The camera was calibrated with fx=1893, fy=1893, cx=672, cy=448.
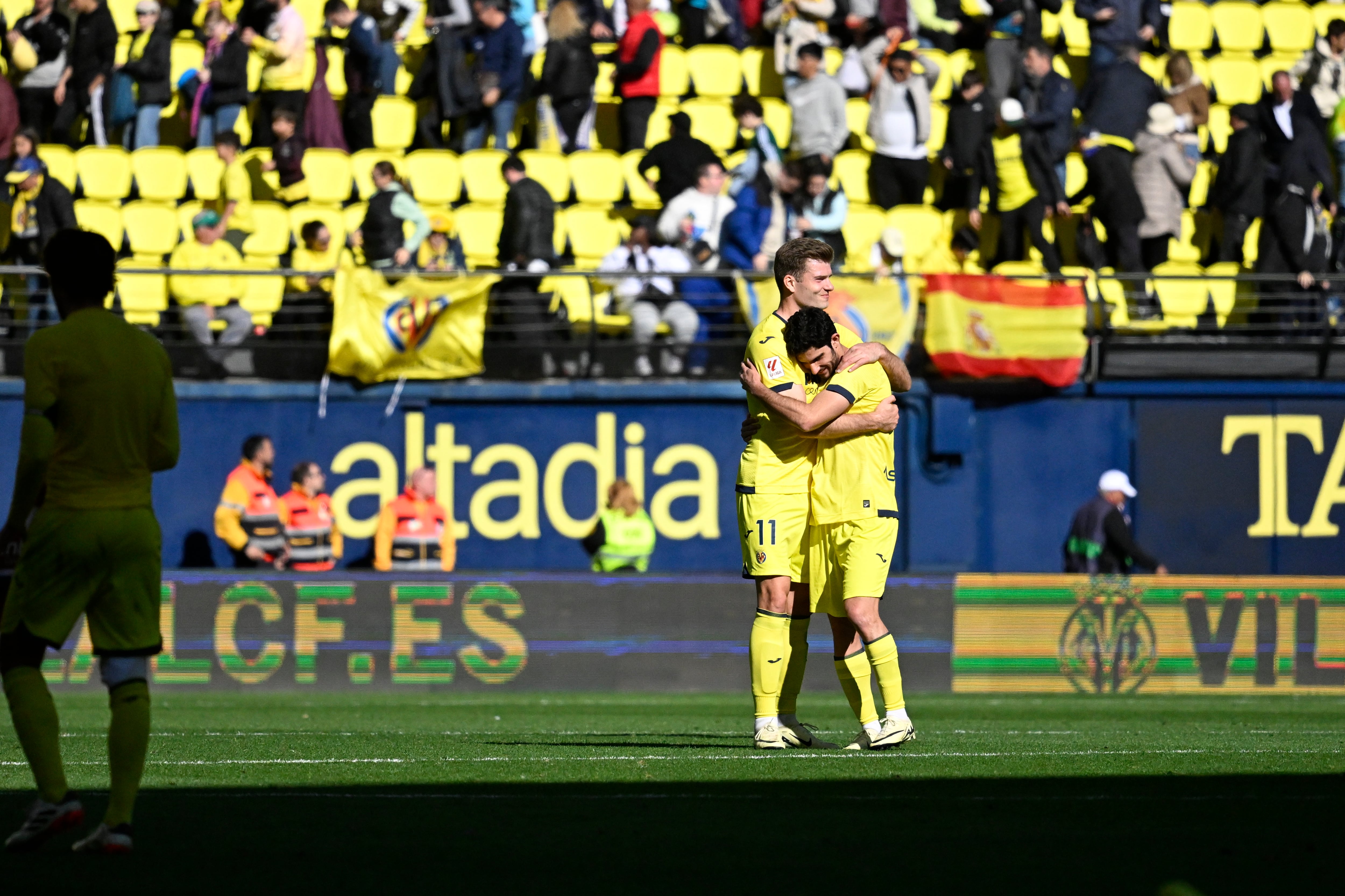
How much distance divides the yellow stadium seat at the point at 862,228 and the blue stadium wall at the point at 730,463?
1.98 metres

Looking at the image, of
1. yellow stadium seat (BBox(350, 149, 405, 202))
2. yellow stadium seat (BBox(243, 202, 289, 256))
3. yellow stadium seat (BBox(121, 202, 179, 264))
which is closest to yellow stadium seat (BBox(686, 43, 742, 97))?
yellow stadium seat (BBox(350, 149, 405, 202))

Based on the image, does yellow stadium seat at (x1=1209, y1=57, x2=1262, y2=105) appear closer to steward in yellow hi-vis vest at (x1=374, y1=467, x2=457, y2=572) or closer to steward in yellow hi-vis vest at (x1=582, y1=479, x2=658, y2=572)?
steward in yellow hi-vis vest at (x1=582, y1=479, x2=658, y2=572)

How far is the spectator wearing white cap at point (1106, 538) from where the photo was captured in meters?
17.2

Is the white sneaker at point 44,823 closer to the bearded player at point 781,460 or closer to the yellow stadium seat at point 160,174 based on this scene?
the bearded player at point 781,460

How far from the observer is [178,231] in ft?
63.3

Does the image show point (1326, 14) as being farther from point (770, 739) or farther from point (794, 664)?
point (770, 739)

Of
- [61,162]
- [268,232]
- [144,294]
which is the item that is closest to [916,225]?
[268,232]

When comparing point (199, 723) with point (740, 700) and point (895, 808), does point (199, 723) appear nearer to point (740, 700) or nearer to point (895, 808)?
point (740, 700)

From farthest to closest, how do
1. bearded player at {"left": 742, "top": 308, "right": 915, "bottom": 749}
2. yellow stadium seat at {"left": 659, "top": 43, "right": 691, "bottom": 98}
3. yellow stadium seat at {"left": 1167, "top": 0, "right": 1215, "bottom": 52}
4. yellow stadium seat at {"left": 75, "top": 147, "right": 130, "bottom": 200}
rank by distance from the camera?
yellow stadium seat at {"left": 1167, "top": 0, "right": 1215, "bottom": 52}
yellow stadium seat at {"left": 659, "top": 43, "right": 691, "bottom": 98}
yellow stadium seat at {"left": 75, "top": 147, "right": 130, "bottom": 200}
bearded player at {"left": 742, "top": 308, "right": 915, "bottom": 749}

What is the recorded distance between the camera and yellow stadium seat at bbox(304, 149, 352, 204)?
19.5 m

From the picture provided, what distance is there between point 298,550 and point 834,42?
27.9 feet

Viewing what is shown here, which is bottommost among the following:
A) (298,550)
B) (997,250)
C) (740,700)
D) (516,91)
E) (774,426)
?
(740,700)

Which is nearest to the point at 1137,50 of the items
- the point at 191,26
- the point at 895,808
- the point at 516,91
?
the point at 516,91

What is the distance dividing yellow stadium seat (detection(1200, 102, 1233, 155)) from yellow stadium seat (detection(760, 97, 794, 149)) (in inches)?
183
